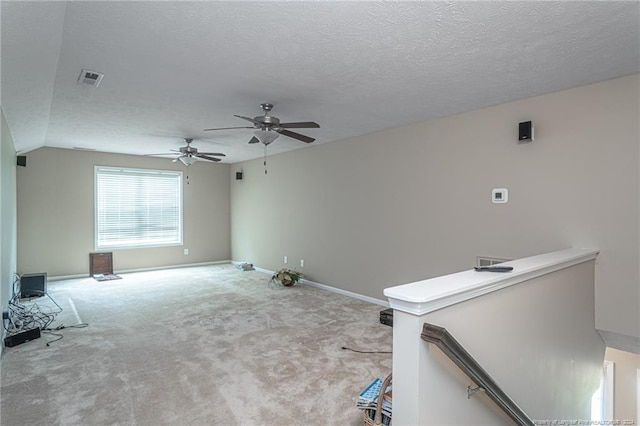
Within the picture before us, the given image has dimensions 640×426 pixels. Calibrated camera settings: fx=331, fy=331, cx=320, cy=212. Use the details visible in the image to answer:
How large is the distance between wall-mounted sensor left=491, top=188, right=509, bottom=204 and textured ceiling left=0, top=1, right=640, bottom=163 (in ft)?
3.09

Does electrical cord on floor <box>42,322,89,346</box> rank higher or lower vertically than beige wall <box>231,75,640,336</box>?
lower

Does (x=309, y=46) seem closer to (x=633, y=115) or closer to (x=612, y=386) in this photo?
(x=633, y=115)

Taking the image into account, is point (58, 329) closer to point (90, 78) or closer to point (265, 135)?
point (90, 78)

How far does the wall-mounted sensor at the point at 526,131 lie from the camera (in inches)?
130

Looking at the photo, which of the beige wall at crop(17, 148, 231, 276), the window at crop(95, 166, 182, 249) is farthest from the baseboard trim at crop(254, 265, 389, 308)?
the window at crop(95, 166, 182, 249)

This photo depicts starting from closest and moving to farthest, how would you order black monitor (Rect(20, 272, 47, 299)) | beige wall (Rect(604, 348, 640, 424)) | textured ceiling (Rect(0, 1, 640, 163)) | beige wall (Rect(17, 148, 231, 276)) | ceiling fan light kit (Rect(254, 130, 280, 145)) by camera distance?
1. textured ceiling (Rect(0, 1, 640, 163))
2. ceiling fan light kit (Rect(254, 130, 280, 145))
3. beige wall (Rect(604, 348, 640, 424))
4. black monitor (Rect(20, 272, 47, 299))
5. beige wall (Rect(17, 148, 231, 276))

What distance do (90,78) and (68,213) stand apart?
4.72 metres

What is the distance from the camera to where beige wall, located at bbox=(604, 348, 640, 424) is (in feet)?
13.7

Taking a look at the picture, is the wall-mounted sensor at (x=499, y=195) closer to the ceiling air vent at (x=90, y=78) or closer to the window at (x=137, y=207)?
the ceiling air vent at (x=90, y=78)

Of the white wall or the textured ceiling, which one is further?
the textured ceiling

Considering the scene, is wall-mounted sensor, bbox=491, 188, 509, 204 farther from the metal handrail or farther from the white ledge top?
the metal handrail

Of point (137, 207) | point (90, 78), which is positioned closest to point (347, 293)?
point (90, 78)

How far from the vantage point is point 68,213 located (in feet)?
21.0

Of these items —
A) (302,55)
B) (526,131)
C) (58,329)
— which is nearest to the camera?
(302,55)
